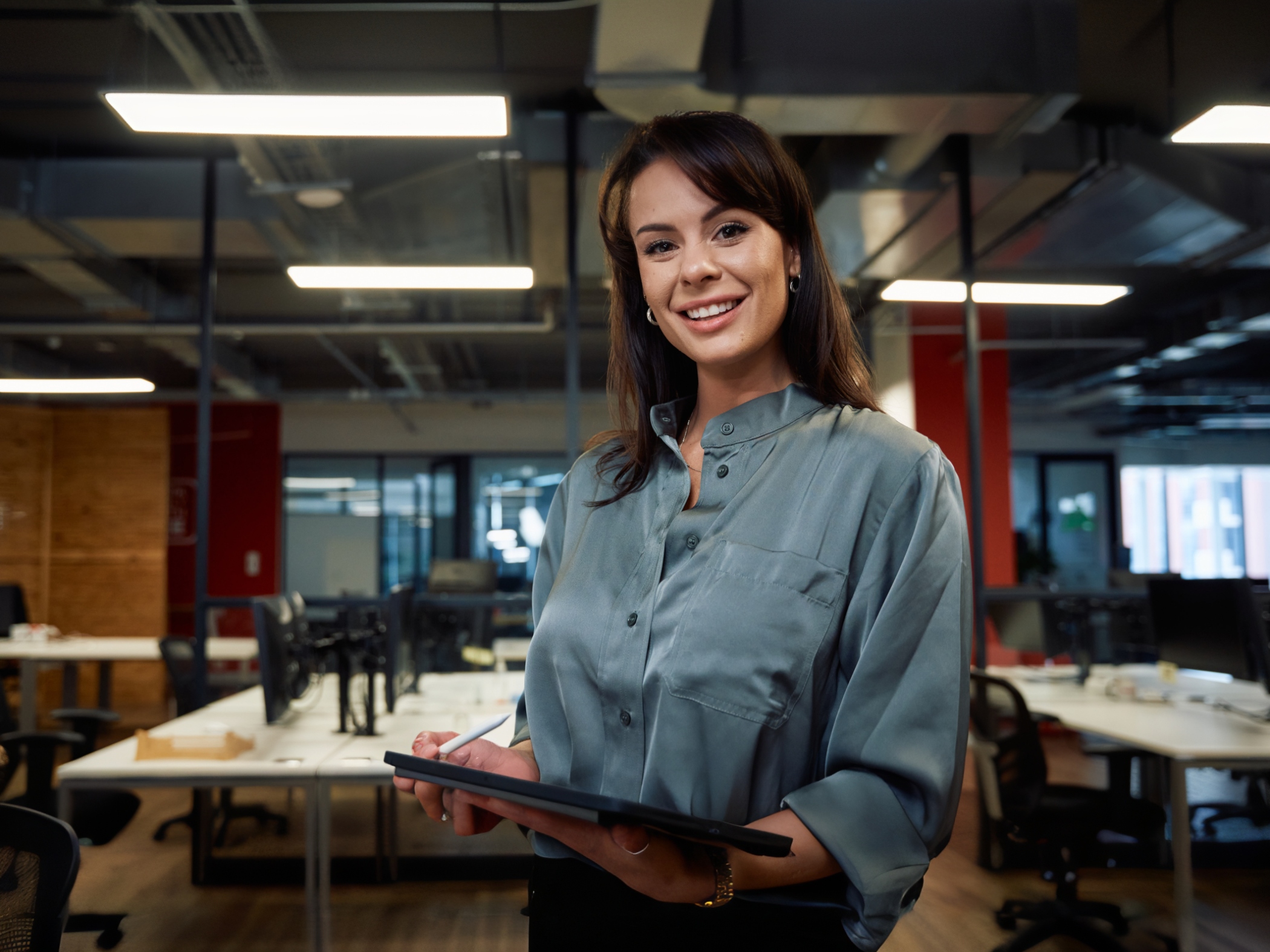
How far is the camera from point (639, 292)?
1.11 metres

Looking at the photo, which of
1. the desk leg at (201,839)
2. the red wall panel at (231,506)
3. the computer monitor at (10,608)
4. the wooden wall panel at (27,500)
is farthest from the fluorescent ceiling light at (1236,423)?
the wooden wall panel at (27,500)

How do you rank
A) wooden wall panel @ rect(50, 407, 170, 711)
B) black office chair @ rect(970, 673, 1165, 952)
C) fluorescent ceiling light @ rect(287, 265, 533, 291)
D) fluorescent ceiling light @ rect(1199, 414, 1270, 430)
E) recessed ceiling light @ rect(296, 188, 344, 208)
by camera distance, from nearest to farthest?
black office chair @ rect(970, 673, 1165, 952), recessed ceiling light @ rect(296, 188, 344, 208), fluorescent ceiling light @ rect(287, 265, 533, 291), wooden wall panel @ rect(50, 407, 170, 711), fluorescent ceiling light @ rect(1199, 414, 1270, 430)

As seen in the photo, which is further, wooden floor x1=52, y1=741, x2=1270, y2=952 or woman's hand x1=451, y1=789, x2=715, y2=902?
wooden floor x1=52, y1=741, x2=1270, y2=952

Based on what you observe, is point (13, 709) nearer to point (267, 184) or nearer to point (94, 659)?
point (94, 659)

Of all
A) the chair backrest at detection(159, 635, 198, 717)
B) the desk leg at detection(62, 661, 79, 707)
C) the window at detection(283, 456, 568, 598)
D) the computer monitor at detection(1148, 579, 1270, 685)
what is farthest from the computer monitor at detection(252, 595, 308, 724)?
the window at detection(283, 456, 568, 598)

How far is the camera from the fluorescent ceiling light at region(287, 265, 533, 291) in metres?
5.24

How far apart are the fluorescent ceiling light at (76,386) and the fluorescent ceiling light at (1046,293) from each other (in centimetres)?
665

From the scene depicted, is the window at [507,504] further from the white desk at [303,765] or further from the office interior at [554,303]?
the white desk at [303,765]

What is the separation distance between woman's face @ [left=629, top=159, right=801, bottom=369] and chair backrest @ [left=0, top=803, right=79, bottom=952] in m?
1.52

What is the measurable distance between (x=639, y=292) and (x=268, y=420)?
460 inches

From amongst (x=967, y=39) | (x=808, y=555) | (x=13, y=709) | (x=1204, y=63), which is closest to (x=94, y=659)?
(x=13, y=709)

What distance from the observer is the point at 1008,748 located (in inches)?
142

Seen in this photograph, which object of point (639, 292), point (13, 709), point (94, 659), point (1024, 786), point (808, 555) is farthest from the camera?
point (13, 709)

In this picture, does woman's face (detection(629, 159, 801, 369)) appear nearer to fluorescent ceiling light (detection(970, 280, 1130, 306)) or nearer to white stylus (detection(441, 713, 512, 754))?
white stylus (detection(441, 713, 512, 754))
